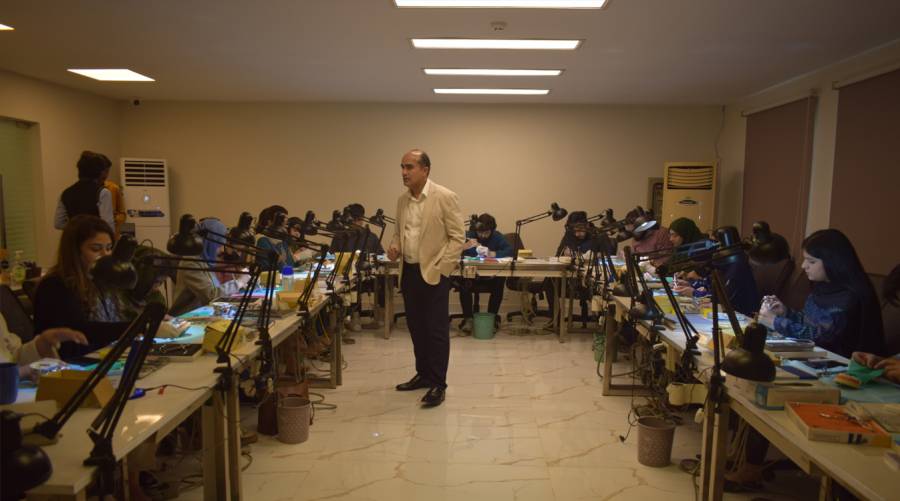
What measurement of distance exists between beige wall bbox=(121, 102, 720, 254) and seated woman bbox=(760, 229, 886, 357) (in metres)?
4.63

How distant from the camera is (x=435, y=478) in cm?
270

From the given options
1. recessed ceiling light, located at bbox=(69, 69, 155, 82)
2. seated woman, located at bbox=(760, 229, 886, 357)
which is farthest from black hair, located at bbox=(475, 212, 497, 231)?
recessed ceiling light, located at bbox=(69, 69, 155, 82)

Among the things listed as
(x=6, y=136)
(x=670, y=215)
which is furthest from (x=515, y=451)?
(x=6, y=136)

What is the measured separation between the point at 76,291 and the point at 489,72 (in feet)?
13.3

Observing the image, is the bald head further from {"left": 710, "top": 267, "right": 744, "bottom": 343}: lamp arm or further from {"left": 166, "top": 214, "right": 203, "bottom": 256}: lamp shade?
{"left": 710, "top": 267, "right": 744, "bottom": 343}: lamp arm

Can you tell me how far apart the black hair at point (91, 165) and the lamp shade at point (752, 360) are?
466 cm

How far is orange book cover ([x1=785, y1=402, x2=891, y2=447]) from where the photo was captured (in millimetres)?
1508

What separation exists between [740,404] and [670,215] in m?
5.35

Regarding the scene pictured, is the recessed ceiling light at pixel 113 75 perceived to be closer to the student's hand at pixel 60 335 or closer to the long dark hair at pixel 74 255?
the long dark hair at pixel 74 255

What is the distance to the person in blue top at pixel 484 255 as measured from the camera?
5.85 m

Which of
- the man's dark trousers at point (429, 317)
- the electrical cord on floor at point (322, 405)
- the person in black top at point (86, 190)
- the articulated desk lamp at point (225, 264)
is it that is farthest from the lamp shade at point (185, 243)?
the person in black top at point (86, 190)

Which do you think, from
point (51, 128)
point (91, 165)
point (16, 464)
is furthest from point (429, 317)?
point (51, 128)

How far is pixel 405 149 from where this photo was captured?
722 centimetres

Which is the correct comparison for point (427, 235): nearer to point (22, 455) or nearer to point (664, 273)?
point (664, 273)
